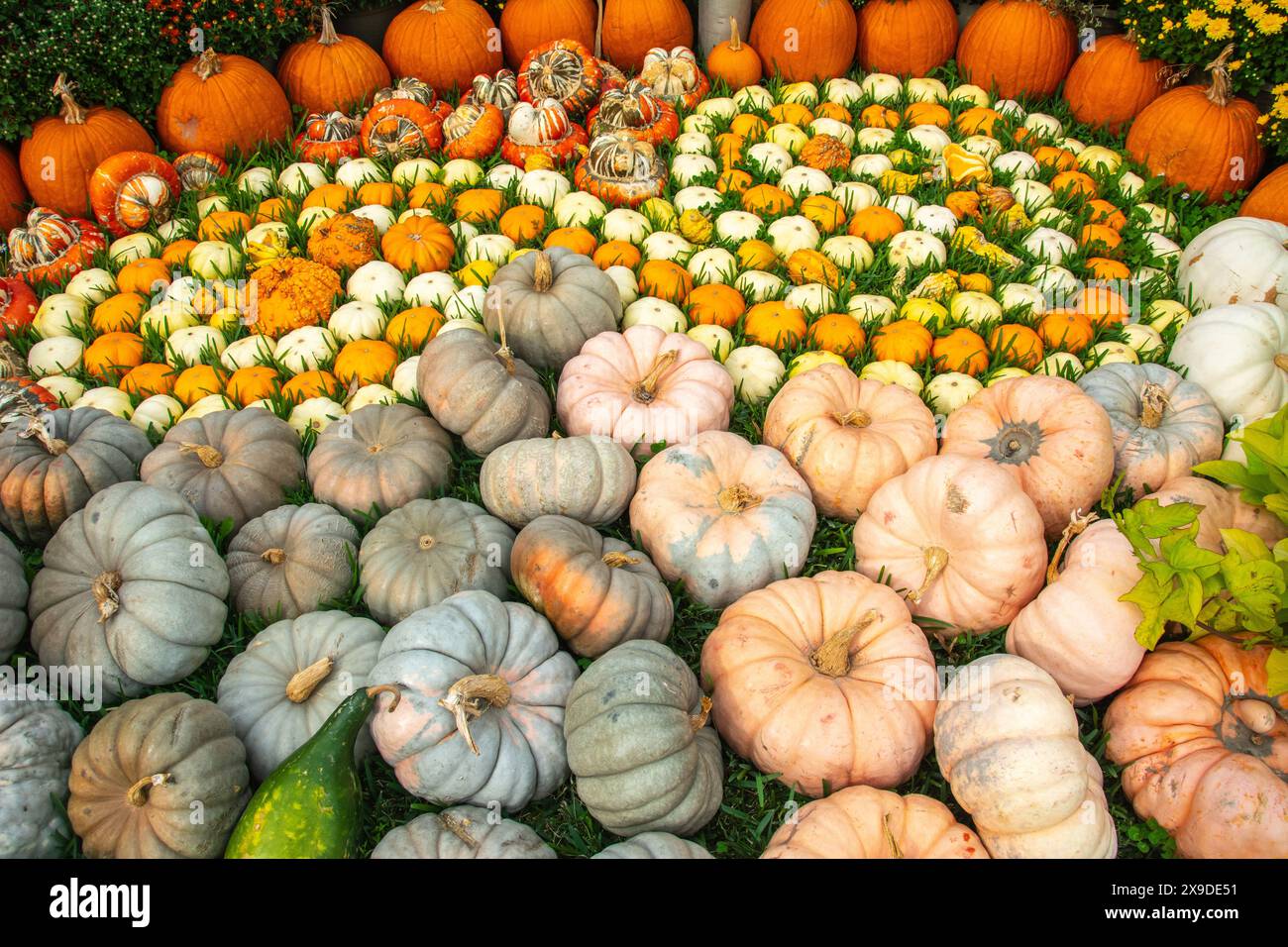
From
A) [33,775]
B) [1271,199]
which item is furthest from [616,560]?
[1271,199]

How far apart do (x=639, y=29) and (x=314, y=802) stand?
5.73m

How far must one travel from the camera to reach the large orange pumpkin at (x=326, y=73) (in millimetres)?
6168

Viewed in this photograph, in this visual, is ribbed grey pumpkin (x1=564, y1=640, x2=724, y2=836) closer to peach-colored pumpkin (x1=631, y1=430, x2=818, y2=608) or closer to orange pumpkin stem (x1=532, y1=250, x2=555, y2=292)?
peach-colored pumpkin (x1=631, y1=430, x2=818, y2=608)

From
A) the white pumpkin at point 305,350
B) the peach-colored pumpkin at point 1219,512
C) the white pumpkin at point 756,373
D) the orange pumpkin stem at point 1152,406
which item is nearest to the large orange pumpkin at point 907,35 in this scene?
the white pumpkin at point 756,373

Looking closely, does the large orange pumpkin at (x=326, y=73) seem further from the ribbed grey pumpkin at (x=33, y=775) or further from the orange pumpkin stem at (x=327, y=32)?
the ribbed grey pumpkin at (x=33, y=775)

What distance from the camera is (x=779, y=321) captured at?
14.4 feet

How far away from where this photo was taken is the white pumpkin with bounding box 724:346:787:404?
4242mm

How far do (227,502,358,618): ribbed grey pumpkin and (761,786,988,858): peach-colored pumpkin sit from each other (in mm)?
1798

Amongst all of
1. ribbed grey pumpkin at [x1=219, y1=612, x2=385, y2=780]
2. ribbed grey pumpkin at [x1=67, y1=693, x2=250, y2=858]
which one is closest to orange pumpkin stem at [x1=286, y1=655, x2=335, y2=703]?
ribbed grey pumpkin at [x1=219, y1=612, x2=385, y2=780]

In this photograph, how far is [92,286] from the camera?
4836 millimetres

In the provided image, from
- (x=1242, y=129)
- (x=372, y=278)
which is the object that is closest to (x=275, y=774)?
(x=372, y=278)

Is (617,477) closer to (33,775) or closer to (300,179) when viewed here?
(33,775)

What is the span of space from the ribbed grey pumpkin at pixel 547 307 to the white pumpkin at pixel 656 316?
0.55ft

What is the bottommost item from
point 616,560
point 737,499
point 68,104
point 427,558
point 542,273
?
point 427,558
